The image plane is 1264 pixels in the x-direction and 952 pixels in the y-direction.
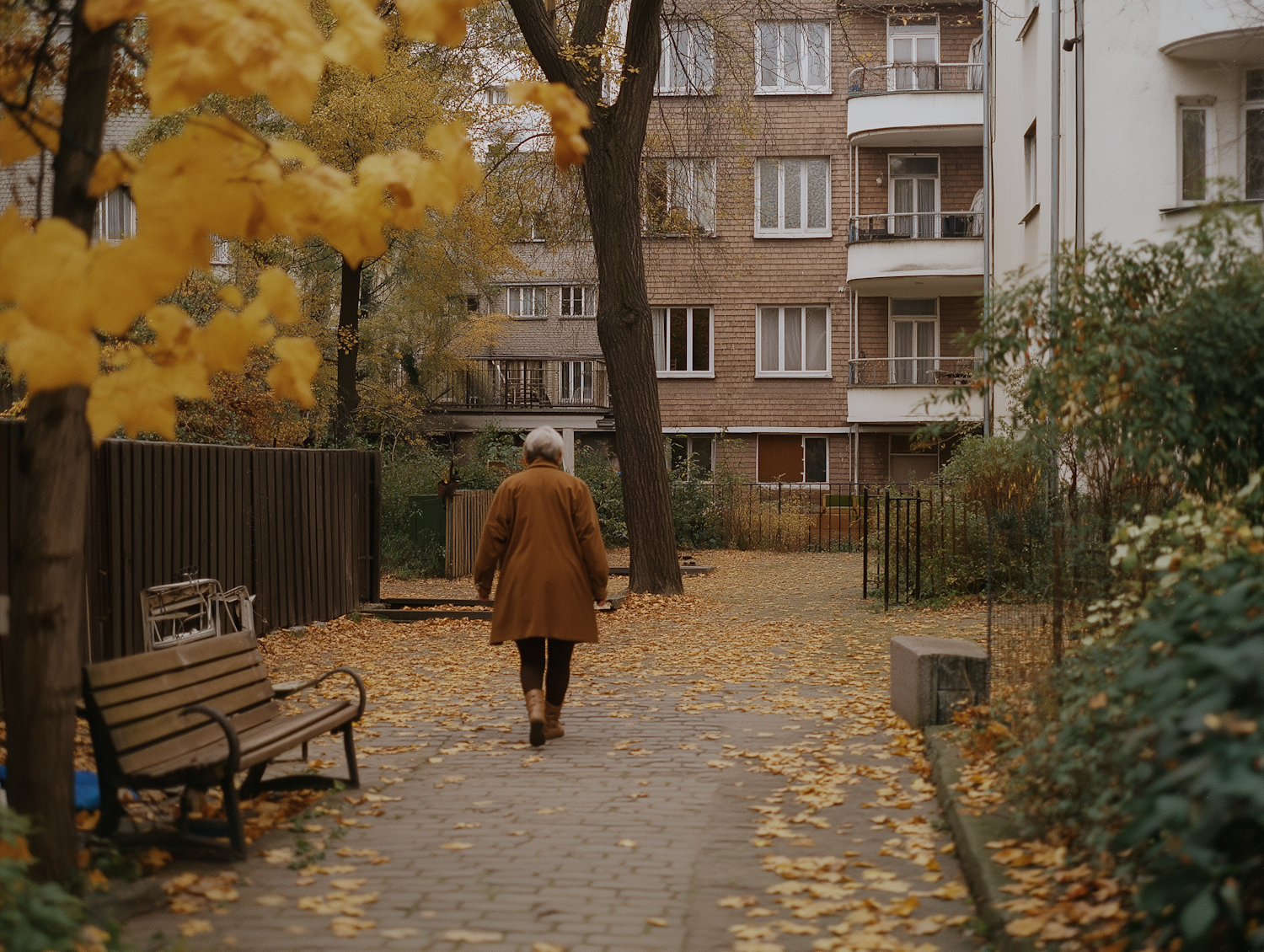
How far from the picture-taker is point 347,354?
24.5 metres

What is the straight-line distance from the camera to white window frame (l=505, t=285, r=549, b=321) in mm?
41562

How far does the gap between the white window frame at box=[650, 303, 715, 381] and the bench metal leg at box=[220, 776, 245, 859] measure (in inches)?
1119

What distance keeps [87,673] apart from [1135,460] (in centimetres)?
469

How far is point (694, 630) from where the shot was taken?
46.6 feet

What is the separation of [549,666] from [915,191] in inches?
1049

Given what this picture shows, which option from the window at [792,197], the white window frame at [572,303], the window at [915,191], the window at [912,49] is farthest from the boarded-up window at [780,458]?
the white window frame at [572,303]

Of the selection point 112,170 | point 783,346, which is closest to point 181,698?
point 112,170

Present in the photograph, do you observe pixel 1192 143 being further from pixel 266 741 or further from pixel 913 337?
pixel 913 337

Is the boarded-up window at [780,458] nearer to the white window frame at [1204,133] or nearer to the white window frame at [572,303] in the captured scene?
the white window frame at [572,303]

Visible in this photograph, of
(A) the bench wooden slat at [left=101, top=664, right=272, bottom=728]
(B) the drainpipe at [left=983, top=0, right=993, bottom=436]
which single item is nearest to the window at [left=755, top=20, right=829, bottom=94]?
(B) the drainpipe at [left=983, top=0, right=993, bottom=436]

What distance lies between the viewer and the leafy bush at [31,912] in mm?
3564

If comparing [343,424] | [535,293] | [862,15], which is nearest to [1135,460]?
[343,424]

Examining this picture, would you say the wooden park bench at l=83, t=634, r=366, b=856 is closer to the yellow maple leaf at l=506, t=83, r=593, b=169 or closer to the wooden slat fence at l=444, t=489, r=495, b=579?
the yellow maple leaf at l=506, t=83, r=593, b=169

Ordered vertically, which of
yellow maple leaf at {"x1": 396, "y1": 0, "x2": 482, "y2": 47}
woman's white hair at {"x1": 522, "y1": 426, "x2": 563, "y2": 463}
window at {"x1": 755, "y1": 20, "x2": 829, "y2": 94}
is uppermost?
window at {"x1": 755, "y1": 20, "x2": 829, "y2": 94}
